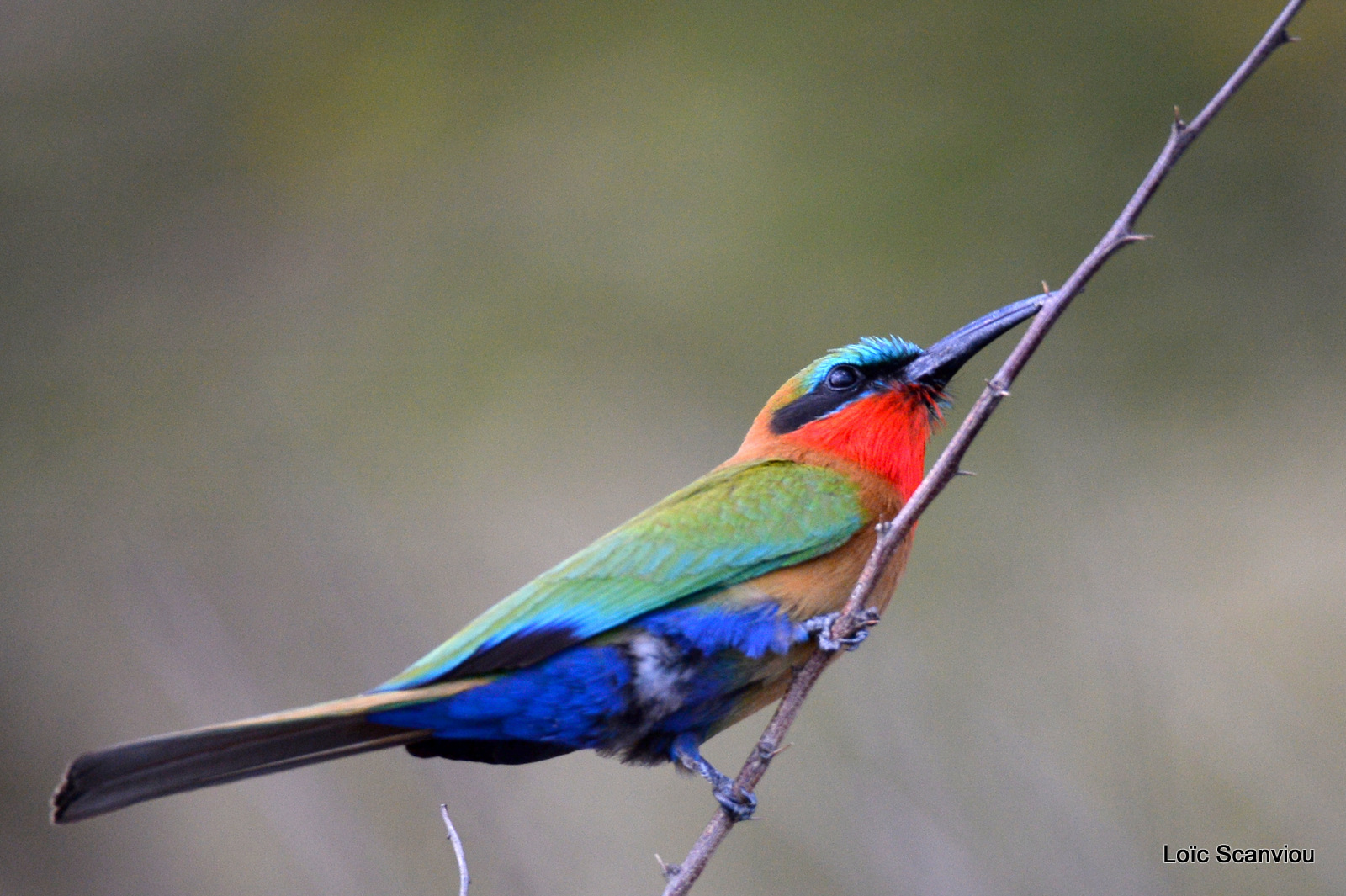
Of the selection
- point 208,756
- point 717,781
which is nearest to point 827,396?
point 717,781

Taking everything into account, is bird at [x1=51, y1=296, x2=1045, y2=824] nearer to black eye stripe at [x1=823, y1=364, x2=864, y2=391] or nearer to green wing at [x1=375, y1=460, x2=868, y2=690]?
green wing at [x1=375, y1=460, x2=868, y2=690]

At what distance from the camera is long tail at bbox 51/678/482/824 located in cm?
234

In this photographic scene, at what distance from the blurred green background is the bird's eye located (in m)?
1.37

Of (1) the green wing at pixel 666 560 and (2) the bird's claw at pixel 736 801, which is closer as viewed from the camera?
(2) the bird's claw at pixel 736 801

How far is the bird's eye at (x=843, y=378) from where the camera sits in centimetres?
380

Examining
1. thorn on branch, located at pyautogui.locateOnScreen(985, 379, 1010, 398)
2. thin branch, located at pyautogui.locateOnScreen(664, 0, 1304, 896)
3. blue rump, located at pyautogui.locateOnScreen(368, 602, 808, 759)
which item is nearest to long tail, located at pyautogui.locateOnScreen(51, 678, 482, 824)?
blue rump, located at pyautogui.locateOnScreen(368, 602, 808, 759)

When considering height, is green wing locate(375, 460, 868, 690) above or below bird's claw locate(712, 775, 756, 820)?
above

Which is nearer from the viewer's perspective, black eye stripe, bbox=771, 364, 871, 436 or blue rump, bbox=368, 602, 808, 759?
blue rump, bbox=368, 602, 808, 759

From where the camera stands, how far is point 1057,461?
6145 millimetres

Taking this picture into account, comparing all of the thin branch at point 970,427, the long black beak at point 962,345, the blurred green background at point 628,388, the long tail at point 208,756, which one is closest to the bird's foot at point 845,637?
the thin branch at point 970,427

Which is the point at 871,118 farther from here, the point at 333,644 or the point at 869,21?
the point at 333,644

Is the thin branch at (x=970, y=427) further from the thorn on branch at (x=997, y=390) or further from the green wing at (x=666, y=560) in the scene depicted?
the green wing at (x=666, y=560)

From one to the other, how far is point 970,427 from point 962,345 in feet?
4.57

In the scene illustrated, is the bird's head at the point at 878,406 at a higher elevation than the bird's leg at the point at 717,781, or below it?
higher
